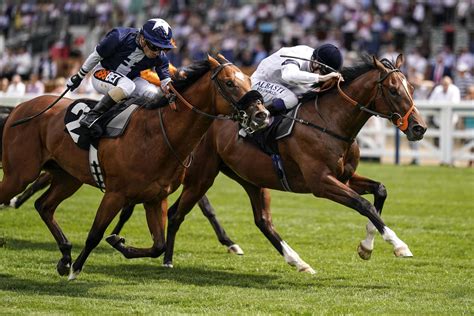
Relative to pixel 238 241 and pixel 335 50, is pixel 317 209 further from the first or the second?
pixel 335 50

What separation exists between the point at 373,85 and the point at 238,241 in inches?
136

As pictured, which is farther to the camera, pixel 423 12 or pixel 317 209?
pixel 423 12

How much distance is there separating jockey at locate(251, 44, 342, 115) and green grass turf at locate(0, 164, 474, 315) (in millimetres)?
1682

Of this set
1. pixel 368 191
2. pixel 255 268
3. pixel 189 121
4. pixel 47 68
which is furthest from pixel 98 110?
pixel 47 68

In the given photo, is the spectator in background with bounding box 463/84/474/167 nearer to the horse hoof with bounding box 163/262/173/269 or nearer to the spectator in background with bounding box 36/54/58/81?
the horse hoof with bounding box 163/262/173/269

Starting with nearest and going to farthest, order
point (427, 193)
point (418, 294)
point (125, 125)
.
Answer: point (418, 294) → point (125, 125) → point (427, 193)

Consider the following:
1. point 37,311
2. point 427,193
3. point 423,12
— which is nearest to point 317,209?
point 427,193

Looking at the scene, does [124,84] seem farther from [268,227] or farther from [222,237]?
[222,237]

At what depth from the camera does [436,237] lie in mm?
12781

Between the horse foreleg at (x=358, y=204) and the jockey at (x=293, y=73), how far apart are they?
3.38 feet

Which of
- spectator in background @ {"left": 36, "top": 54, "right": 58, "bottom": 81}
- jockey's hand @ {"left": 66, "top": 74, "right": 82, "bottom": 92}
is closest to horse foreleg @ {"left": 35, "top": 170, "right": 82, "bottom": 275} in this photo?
jockey's hand @ {"left": 66, "top": 74, "right": 82, "bottom": 92}

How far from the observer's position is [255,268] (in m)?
10.5

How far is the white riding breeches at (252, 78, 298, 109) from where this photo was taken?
1042 cm

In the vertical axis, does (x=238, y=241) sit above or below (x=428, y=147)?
above
